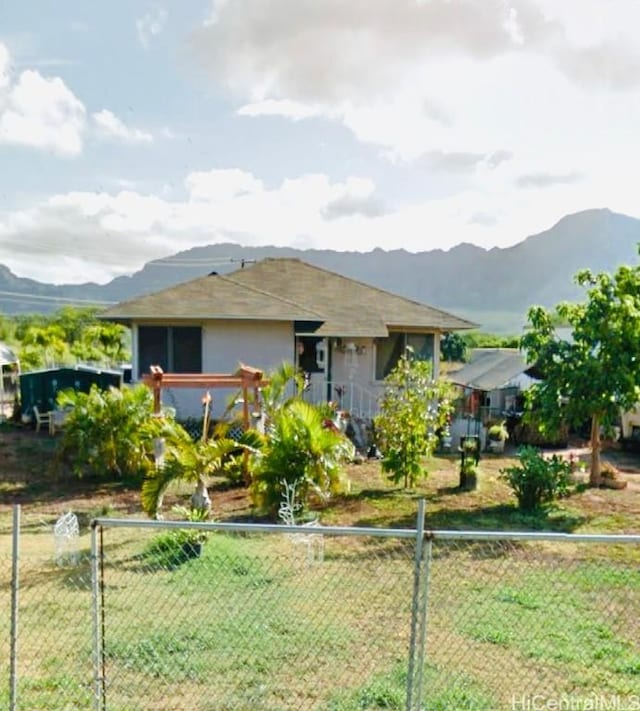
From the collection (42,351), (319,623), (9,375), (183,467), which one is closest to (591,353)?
(183,467)

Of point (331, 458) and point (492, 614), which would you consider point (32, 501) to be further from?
point (492, 614)

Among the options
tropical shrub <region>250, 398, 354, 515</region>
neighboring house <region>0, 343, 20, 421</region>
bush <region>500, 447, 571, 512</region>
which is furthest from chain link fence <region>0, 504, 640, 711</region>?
neighboring house <region>0, 343, 20, 421</region>

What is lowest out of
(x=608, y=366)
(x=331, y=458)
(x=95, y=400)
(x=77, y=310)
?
(x=331, y=458)

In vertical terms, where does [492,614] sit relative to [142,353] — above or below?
below

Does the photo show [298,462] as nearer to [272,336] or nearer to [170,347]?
[272,336]

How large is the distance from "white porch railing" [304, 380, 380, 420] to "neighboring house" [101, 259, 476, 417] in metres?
0.03

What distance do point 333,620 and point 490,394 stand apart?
48.4 ft

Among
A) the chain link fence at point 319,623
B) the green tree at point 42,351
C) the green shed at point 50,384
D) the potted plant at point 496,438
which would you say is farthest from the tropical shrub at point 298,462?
the green tree at point 42,351

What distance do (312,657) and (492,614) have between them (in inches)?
75.8

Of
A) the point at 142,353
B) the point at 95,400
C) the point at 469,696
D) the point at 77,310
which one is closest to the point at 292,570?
the point at 469,696

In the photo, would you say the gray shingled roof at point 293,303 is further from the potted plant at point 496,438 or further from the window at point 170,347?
the potted plant at point 496,438

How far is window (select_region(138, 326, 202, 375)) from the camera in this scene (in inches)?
607

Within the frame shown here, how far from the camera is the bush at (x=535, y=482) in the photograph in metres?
9.66

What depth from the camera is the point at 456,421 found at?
1647 cm
